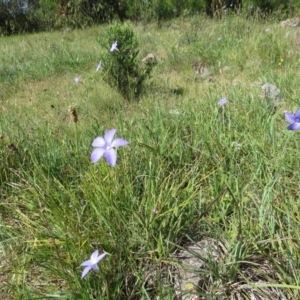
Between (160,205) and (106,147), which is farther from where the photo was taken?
(160,205)

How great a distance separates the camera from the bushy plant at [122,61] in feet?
12.8

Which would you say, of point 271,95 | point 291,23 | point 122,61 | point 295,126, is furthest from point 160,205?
point 291,23

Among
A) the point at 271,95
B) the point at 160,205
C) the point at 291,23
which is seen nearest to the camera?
the point at 160,205

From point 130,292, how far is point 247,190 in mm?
688

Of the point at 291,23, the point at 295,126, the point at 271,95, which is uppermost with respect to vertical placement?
the point at 295,126

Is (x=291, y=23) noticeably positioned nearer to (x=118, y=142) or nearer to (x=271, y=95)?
(x=271, y=95)

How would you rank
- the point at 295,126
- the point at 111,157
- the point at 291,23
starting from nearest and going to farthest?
1. the point at 111,157
2. the point at 295,126
3. the point at 291,23

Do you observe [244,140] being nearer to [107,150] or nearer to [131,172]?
[131,172]

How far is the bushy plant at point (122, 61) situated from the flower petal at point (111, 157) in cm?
281

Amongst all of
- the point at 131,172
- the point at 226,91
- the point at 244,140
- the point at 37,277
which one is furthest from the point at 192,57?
the point at 37,277

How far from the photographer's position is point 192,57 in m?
5.13

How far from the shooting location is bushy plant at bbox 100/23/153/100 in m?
3.91

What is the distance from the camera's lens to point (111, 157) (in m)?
1.10

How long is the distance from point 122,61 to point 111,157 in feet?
9.91
